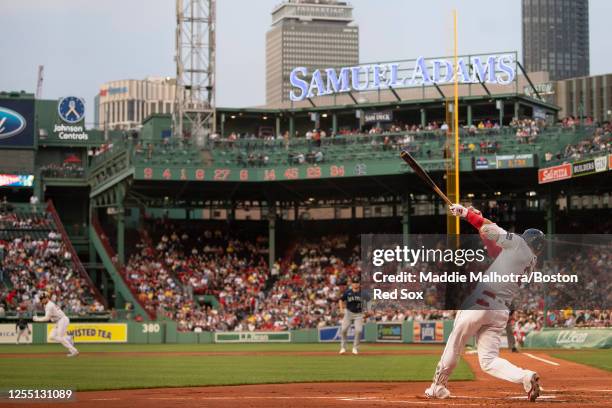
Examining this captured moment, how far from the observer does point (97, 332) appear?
41.4 meters

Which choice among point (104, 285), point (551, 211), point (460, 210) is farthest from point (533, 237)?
point (104, 285)

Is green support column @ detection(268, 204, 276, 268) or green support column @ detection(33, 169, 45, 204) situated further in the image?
green support column @ detection(33, 169, 45, 204)

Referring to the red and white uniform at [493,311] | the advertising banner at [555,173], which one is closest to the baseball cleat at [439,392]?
the red and white uniform at [493,311]

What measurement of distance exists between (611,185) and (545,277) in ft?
110

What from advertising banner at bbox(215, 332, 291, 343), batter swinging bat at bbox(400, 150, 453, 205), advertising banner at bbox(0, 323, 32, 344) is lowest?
advertising banner at bbox(215, 332, 291, 343)

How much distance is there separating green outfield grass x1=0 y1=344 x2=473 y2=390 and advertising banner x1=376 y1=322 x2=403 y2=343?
1163 centimetres

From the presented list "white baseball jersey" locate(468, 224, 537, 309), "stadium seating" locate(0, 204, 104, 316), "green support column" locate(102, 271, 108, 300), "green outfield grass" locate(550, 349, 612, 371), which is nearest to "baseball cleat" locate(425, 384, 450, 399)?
"white baseball jersey" locate(468, 224, 537, 309)

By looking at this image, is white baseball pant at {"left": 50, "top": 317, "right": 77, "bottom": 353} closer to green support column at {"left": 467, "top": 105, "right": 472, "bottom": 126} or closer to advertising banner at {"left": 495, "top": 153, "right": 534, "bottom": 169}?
advertising banner at {"left": 495, "top": 153, "right": 534, "bottom": 169}

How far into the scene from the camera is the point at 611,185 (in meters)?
48.3

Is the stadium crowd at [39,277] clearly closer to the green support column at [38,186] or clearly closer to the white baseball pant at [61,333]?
the green support column at [38,186]

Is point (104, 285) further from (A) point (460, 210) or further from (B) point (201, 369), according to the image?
(A) point (460, 210)

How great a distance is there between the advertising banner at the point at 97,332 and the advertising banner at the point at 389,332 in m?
11.0

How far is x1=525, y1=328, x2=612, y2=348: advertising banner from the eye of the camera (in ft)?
105

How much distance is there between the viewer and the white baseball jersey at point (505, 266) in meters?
13.6
